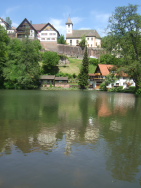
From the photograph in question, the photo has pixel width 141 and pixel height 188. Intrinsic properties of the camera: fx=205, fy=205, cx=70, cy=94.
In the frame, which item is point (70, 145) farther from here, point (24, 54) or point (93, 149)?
point (24, 54)

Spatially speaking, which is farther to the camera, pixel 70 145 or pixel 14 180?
pixel 70 145

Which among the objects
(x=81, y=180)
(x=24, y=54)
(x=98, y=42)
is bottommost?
(x=81, y=180)

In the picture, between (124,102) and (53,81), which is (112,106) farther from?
(53,81)

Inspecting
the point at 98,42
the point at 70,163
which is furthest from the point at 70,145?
the point at 98,42

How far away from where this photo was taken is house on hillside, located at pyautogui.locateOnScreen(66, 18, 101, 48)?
114m

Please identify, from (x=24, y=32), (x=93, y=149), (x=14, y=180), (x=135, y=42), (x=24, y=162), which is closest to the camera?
(x=14, y=180)

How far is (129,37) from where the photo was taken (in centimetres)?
4497

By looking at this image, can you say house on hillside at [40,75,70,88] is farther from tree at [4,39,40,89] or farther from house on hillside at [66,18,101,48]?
house on hillside at [66,18,101,48]

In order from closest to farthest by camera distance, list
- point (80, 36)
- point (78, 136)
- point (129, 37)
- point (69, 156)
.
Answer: point (69, 156) → point (78, 136) → point (129, 37) → point (80, 36)

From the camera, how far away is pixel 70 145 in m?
9.59

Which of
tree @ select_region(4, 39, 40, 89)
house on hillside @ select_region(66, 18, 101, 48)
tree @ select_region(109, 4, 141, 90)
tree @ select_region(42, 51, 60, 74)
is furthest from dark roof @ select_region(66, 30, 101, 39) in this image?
tree @ select_region(109, 4, 141, 90)

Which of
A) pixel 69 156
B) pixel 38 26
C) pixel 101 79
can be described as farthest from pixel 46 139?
pixel 38 26

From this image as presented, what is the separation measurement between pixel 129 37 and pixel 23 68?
3222 centimetres

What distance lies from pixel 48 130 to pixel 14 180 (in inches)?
239
